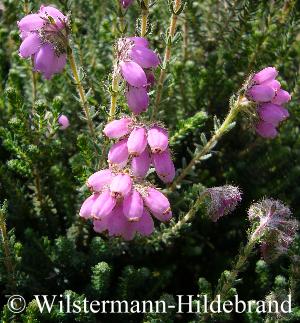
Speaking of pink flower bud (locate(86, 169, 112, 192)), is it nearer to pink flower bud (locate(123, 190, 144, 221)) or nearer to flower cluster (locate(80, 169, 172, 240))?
flower cluster (locate(80, 169, 172, 240))

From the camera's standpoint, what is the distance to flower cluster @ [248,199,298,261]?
2258 mm

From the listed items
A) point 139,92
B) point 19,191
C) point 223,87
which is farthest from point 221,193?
point 223,87

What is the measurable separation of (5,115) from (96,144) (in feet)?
4.36

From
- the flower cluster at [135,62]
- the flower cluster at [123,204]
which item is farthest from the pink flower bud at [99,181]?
the flower cluster at [135,62]

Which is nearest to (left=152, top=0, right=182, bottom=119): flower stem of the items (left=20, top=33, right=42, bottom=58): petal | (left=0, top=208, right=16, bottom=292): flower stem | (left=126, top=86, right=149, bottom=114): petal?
(left=126, top=86, right=149, bottom=114): petal

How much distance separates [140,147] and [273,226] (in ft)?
2.34

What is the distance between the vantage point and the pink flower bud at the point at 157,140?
207cm

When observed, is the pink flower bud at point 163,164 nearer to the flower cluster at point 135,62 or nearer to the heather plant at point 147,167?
the heather plant at point 147,167

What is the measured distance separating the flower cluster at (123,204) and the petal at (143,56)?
0.48 meters

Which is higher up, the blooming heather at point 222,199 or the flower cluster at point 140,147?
the flower cluster at point 140,147

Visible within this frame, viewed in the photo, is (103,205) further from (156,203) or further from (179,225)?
(179,225)

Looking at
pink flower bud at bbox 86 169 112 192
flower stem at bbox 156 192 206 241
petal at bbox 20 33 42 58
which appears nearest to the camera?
pink flower bud at bbox 86 169 112 192

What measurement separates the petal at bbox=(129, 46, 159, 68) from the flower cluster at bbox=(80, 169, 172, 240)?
0.48 meters

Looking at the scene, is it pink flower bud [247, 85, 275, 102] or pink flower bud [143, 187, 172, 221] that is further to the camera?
pink flower bud [247, 85, 275, 102]
